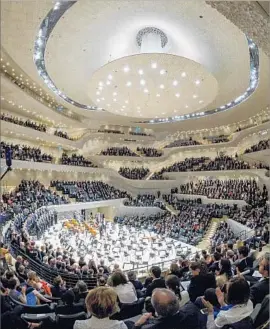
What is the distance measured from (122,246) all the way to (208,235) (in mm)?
4215

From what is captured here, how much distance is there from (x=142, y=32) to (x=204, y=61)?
3153mm

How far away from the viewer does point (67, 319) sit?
2.52m

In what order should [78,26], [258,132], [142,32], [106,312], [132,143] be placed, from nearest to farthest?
[106,312] → [78,26] → [142,32] → [258,132] → [132,143]

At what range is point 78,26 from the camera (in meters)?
11.8

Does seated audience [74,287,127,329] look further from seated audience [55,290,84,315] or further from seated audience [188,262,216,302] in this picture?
seated audience [188,262,216,302]

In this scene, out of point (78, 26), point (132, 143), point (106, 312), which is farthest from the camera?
point (132, 143)

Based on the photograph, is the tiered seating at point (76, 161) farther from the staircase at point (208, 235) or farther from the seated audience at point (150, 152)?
the staircase at point (208, 235)

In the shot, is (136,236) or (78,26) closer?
(78,26)

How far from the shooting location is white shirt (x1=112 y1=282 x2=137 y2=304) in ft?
9.21

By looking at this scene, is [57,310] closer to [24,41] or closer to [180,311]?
[180,311]

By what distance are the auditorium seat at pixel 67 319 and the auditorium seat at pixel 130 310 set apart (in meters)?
0.29

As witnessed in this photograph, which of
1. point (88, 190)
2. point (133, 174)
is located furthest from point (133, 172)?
point (88, 190)

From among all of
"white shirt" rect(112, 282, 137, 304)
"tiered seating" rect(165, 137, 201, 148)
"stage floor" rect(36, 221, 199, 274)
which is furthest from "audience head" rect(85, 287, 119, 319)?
"tiered seating" rect(165, 137, 201, 148)

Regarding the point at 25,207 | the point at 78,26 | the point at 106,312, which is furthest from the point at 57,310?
the point at 78,26
